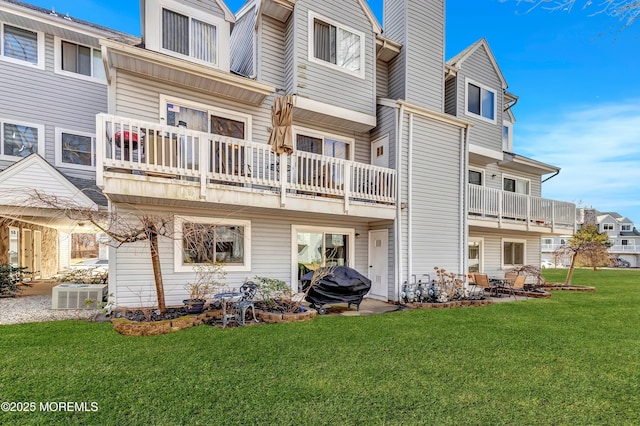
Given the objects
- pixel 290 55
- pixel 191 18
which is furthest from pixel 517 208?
pixel 191 18

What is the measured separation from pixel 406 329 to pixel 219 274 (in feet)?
16.8

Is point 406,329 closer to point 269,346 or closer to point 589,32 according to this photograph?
point 269,346

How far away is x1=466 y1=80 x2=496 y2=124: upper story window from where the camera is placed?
1352cm

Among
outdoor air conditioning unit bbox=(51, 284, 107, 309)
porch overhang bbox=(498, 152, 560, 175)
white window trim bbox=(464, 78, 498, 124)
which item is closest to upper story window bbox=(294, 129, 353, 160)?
white window trim bbox=(464, 78, 498, 124)

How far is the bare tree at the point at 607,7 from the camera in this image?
2615 mm

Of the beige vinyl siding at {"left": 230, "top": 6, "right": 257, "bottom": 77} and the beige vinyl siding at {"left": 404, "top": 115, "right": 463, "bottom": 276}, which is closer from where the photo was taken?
the beige vinyl siding at {"left": 230, "top": 6, "right": 257, "bottom": 77}

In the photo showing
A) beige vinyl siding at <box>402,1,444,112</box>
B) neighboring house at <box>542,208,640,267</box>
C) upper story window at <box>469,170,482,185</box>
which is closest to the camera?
beige vinyl siding at <box>402,1,444,112</box>

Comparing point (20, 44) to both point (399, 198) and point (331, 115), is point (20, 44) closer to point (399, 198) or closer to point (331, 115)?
point (331, 115)

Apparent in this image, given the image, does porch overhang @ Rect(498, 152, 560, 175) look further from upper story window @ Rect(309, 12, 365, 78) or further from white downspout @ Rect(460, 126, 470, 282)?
upper story window @ Rect(309, 12, 365, 78)

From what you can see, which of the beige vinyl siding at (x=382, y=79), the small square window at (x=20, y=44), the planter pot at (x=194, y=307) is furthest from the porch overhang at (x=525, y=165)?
the small square window at (x=20, y=44)

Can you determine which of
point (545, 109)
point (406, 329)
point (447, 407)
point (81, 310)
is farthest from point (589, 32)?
point (545, 109)

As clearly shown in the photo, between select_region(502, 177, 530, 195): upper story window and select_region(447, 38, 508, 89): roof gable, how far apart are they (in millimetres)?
4673

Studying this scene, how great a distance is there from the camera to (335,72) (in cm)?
1003

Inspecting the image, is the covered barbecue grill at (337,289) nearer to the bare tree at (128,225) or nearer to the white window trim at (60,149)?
the bare tree at (128,225)
